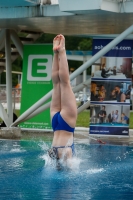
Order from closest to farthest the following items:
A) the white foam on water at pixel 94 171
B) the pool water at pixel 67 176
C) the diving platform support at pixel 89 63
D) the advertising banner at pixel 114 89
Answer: the pool water at pixel 67 176, the white foam on water at pixel 94 171, the diving platform support at pixel 89 63, the advertising banner at pixel 114 89

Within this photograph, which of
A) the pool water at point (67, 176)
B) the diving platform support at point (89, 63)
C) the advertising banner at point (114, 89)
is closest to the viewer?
the pool water at point (67, 176)

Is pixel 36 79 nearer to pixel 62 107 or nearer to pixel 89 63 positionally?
pixel 89 63

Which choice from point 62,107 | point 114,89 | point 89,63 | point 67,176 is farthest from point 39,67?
point 67,176

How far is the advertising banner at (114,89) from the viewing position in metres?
16.5

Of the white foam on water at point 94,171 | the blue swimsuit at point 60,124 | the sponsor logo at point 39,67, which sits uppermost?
the sponsor logo at point 39,67

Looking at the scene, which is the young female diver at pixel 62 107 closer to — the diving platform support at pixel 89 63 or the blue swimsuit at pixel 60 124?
the blue swimsuit at pixel 60 124

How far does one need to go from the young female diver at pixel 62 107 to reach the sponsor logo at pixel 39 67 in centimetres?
808

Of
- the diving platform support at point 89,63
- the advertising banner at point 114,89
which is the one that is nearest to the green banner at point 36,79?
the diving platform support at point 89,63

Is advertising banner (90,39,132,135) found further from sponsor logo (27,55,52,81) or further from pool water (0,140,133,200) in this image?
pool water (0,140,133,200)

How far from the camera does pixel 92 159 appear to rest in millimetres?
11625

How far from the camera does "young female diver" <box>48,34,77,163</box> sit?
957 centimetres

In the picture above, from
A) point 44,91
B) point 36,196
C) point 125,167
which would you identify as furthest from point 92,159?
point 44,91

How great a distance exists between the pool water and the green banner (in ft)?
15.3

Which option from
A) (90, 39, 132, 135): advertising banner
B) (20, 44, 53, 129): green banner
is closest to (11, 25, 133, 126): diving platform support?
(20, 44, 53, 129): green banner
